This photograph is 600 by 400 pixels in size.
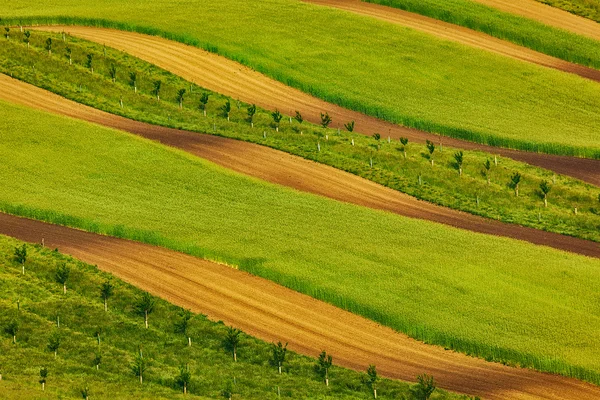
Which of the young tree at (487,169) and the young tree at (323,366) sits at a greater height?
the young tree at (487,169)

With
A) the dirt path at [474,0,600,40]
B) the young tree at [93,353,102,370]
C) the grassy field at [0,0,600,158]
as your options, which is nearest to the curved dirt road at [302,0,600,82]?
the grassy field at [0,0,600,158]

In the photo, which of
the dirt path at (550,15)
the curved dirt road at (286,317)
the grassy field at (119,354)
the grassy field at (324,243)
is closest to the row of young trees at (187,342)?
the grassy field at (119,354)

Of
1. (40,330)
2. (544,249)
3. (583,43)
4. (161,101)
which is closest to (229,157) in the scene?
(161,101)

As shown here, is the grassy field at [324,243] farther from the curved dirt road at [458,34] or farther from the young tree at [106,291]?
the curved dirt road at [458,34]

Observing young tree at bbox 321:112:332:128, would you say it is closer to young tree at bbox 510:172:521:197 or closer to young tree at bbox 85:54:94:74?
young tree at bbox 510:172:521:197

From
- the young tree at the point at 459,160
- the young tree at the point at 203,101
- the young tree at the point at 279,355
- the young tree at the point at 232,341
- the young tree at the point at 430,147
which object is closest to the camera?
the young tree at the point at 279,355

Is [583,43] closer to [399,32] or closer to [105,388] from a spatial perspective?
[399,32]

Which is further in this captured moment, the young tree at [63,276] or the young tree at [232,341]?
the young tree at [63,276]

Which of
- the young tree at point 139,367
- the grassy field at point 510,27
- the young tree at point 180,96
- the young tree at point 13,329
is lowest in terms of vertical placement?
the young tree at point 13,329
